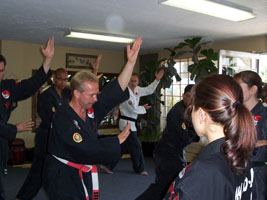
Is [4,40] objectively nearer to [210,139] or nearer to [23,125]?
[23,125]

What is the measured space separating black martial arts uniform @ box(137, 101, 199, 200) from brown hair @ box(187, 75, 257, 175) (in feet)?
4.90

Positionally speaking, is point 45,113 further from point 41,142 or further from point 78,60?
point 78,60

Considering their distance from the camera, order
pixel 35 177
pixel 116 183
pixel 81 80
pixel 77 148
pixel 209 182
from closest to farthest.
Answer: pixel 209 182 → pixel 77 148 → pixel 81 80 → pixel 35 177 → pixel 116 183

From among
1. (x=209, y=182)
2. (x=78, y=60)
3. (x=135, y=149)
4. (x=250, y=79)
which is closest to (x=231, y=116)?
(x=209, y=182)

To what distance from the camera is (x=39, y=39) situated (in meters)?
5.95

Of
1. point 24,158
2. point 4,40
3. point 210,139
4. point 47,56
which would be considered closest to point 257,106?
point 210,139

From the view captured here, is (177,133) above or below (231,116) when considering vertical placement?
below

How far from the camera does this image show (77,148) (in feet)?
5.31

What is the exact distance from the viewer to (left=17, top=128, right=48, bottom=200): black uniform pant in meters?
3.05

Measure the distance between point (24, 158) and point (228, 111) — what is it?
5.20m

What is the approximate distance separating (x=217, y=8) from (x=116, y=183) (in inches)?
111

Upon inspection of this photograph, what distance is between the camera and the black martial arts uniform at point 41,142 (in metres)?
3.06

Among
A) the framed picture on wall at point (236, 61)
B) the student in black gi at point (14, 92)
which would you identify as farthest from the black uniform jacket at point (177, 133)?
the framed picture on wall at point (236, 61)

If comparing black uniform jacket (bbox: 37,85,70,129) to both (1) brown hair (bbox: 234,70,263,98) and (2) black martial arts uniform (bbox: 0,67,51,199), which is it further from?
(1) brown hair (bbox: 234,70,263,98)
